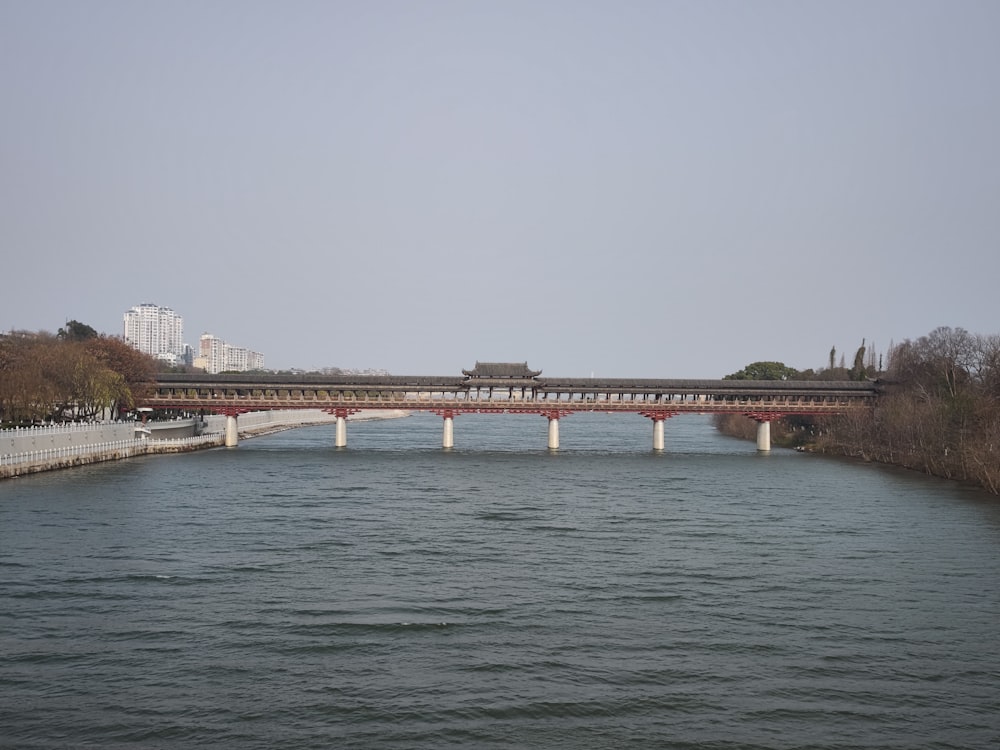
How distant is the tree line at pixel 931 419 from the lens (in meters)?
62.9

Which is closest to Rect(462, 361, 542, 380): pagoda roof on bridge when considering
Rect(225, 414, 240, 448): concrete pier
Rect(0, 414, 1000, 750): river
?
Rect(225, 414, 240, 448): concrete pier

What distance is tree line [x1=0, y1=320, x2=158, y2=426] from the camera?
243 ft

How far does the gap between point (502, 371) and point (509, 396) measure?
328 cm

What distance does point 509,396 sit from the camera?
339 feet

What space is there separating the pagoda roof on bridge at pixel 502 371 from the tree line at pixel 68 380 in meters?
34.3

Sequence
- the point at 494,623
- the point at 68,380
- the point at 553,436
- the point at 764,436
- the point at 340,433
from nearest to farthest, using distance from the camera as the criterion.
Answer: the point at 494,623 < the point at 68,380 < the point at 553,436 < the point at 764,436 < the point at 340,433

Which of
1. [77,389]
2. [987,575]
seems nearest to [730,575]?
[987,575]

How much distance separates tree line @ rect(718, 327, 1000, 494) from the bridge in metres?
4.43

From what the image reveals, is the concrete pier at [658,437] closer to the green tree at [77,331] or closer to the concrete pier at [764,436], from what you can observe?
the concrete pier at [764,436]

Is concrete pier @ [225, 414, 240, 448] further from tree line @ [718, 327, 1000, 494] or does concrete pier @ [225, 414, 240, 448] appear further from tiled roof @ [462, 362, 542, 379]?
tree line @ [718, 327, 1000, 494]

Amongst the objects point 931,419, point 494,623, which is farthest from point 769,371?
point 494,623

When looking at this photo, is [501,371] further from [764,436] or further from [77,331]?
[77,331]

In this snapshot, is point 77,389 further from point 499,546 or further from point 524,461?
point 499,546

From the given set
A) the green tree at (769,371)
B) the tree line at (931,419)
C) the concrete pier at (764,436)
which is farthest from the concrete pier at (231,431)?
the green tree at (769,371)
